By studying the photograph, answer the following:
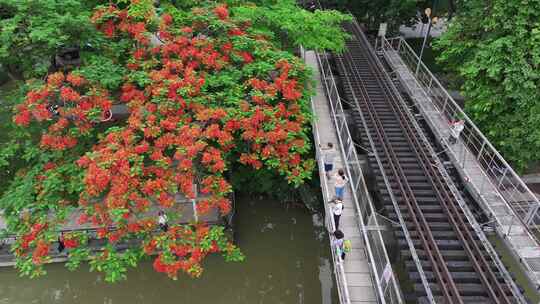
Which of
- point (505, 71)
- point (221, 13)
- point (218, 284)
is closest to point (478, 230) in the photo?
point (505, 71)

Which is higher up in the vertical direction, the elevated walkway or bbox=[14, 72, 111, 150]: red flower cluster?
bbox=[14, 72, 111, 150]: red flower cluster

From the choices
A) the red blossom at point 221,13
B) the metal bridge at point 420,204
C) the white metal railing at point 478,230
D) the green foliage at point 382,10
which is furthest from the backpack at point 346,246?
the green foliage at point 382,10

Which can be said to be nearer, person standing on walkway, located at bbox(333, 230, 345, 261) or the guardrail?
the guardrail

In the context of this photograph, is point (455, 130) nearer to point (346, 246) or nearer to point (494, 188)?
point (494, 188)

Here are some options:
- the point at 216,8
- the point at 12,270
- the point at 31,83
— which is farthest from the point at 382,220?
the point at 12,270

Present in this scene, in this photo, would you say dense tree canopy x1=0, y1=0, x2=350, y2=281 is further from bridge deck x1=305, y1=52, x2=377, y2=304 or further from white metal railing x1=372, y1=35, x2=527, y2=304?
white metal railing x1=372, y1=35, x2=527, y2=304

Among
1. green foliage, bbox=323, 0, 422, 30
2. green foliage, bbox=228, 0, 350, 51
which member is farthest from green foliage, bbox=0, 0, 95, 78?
green foliage, bbox=323, 0, 422, 30
